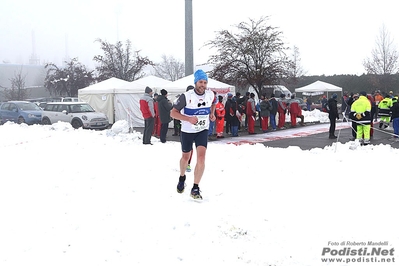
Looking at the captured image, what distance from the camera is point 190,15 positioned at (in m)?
18.2

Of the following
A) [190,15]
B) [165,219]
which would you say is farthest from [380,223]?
[190,15]

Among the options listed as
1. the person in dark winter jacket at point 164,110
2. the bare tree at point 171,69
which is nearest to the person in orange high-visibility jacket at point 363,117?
the person in dark winter jacket at point 164,110

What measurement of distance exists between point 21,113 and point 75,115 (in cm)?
380

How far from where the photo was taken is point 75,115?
2027cm

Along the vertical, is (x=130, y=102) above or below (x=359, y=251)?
above

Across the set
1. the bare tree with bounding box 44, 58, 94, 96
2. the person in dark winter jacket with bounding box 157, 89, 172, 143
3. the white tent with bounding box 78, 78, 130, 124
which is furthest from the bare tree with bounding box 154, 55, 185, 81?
the person in dark winter jacket with bounding box 157, 89, 172, 143

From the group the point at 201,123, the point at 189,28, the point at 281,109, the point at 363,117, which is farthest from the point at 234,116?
the point at 201,123

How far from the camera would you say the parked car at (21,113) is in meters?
21.7

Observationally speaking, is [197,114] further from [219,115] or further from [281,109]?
[281,109]

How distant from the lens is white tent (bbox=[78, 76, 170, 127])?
22.8 meters

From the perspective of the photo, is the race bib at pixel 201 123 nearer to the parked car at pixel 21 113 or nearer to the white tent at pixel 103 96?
the parked car at pixel 21 113

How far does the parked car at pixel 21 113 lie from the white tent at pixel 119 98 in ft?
11.3

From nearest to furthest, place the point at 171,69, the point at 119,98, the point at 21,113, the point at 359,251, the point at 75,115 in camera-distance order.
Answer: the point at 359,251, the point at 75,115, the point at 21,113, the point at 119,98, the point at 171,69

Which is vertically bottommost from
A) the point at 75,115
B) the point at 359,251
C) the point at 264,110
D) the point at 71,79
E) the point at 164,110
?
the point at 359,251
